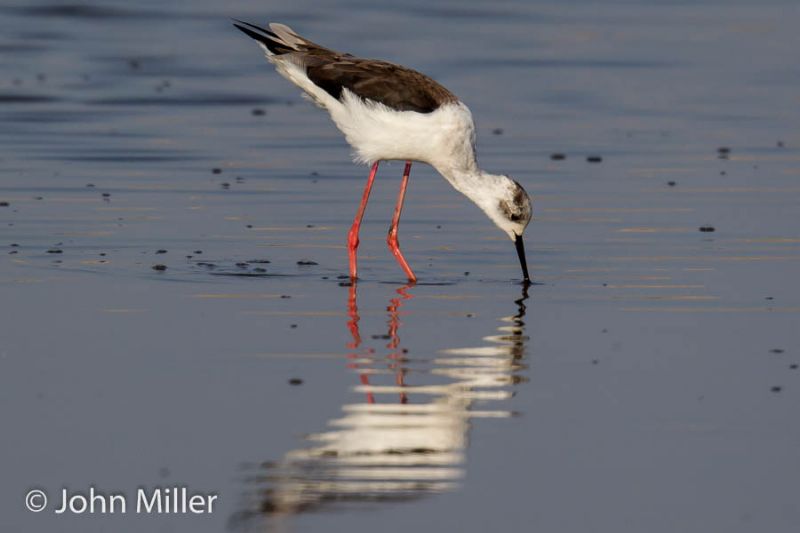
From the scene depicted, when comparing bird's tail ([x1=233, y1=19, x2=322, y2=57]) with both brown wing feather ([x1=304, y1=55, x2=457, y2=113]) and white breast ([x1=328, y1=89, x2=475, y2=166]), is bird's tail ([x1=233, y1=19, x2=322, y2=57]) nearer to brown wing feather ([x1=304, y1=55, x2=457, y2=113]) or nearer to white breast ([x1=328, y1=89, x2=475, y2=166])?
brown wing feather ([x1=304, y1=55, x2=457, y2=113])

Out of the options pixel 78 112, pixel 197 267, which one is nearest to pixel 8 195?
pixel 197 267

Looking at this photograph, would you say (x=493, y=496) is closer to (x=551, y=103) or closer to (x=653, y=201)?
(x=653, y=201)

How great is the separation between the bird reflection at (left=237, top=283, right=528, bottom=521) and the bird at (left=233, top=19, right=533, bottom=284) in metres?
2.21

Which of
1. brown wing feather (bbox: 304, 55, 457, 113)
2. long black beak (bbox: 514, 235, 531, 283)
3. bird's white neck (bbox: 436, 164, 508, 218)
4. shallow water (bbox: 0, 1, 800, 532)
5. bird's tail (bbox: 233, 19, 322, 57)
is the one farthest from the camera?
bird's tail (bbox: 233, 19, 322, 57)

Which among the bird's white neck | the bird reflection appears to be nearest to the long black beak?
the bird's white neck

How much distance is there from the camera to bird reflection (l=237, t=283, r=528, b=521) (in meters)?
6.70

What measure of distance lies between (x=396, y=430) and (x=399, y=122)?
4.26 metres

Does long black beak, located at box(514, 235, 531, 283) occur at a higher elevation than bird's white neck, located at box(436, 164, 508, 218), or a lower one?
lower

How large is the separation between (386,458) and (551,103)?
40.1ft

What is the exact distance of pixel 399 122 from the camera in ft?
37.7

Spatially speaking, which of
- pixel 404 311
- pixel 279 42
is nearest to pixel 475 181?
pixel 279 42

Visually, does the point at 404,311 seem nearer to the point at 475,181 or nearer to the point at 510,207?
the point at 510,207

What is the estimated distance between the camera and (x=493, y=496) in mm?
6711

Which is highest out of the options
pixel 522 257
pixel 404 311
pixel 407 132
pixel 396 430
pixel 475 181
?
pixel 407 132
